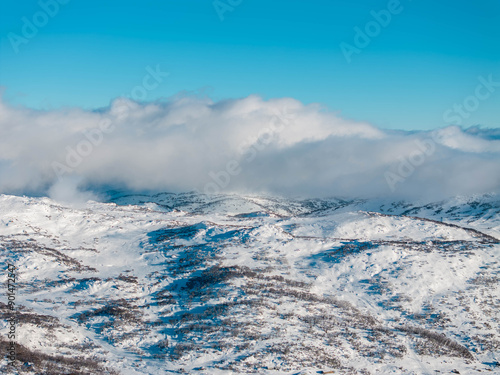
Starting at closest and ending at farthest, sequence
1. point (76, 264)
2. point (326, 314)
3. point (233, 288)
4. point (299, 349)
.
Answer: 1. point (299, 349)
2. point (326, 314)
3. point (233, 288)
4. point (76, 264)

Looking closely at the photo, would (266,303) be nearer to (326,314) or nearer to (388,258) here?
(326,314)

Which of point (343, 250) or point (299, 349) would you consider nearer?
point (299, 349)

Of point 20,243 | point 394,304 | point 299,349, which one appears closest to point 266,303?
point 299,349

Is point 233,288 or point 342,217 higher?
point 342,217

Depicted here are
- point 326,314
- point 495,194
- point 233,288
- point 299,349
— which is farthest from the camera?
point 495,194

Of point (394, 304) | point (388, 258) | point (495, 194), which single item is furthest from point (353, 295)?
point (495, 194)

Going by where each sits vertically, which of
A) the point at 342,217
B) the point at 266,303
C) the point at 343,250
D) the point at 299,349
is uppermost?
the point at 342,217

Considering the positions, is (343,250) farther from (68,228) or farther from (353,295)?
(68,228)
